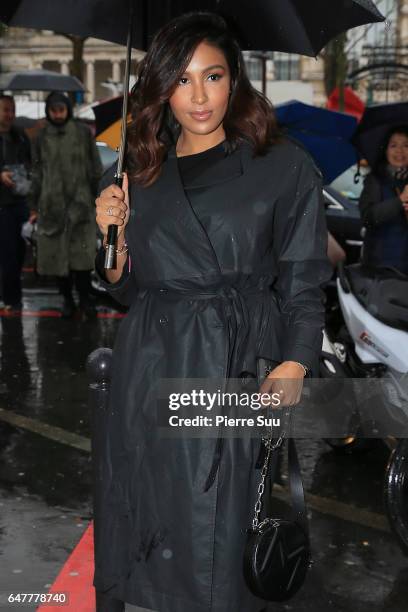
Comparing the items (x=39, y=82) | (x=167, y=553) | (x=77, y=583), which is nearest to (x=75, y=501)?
(x=77, y=583)

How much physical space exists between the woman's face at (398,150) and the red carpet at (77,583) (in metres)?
3.27

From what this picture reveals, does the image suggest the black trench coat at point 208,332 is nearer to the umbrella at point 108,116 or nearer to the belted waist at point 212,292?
the belted waist at point 212,292

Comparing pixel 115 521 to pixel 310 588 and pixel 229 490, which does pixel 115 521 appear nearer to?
pixel 229 490

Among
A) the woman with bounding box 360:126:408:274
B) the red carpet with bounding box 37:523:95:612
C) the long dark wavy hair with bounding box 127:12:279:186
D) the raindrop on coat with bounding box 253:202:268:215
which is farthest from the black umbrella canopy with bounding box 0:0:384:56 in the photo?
the woman with bounding box 360:126:408:274

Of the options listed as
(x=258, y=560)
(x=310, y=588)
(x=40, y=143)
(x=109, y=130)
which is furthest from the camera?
(x=109, y=130)

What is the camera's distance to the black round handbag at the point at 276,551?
2.74m

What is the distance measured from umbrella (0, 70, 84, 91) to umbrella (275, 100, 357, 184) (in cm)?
1132

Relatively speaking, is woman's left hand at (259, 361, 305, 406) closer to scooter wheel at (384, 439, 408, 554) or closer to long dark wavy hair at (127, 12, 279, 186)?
long dark wavy hair at (127, 12, 279, 186)

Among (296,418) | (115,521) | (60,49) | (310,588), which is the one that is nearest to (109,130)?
(296,418)

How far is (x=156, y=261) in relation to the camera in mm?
2875

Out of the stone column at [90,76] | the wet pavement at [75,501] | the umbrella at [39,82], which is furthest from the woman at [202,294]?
the stone column at [90,76]

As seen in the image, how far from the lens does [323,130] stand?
28.3ft

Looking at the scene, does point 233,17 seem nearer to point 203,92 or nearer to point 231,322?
point 203,92

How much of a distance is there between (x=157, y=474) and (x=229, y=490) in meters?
0.21
